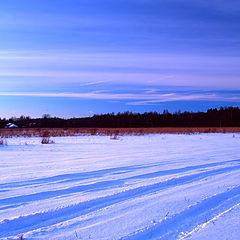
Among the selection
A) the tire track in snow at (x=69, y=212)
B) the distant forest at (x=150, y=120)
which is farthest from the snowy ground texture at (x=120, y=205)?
the distant forest at (x=150, y=120)

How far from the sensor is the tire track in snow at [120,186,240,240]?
3090mm

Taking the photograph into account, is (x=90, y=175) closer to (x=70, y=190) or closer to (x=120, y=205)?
(x=70, y=190)

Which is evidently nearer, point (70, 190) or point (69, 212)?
point (69, 212)

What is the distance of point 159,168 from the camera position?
298 inches

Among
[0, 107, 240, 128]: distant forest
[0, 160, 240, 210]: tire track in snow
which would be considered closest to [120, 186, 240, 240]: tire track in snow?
[0, 160, 240, 210]: tire track in snow

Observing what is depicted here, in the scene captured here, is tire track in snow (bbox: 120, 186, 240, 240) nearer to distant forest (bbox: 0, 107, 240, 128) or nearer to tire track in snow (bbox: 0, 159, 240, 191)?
tire track in snow (bbox: 0, 159, 240, 191)

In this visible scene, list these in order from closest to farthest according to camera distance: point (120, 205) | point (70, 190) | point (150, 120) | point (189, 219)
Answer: point (189, 219) → point (120, 205) → point (70, 190) → point (150, 120)

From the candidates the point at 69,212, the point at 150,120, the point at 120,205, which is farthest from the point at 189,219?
the point at 150,120

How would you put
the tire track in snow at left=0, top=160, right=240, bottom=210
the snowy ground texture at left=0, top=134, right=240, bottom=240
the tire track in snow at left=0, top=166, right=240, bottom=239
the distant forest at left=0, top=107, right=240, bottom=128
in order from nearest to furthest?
the snowy ground texture at left=0, top=134, right=240, bottom=240 < the tire track in snow at left=0, top=166, right=240, bottom=239 < the tire track in snow at left=0, top=160, right=240, bottom=210 < the distant forest at left=0, top=107, right=240, bottom=128

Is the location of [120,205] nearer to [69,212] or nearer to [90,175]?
[69,212]

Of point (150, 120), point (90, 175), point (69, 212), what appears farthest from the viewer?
point (150, 120)

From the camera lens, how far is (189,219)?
3.58 metres

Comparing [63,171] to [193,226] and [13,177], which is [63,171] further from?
[193,226]

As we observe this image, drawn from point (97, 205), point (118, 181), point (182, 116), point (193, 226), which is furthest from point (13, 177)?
point (182, 116)
